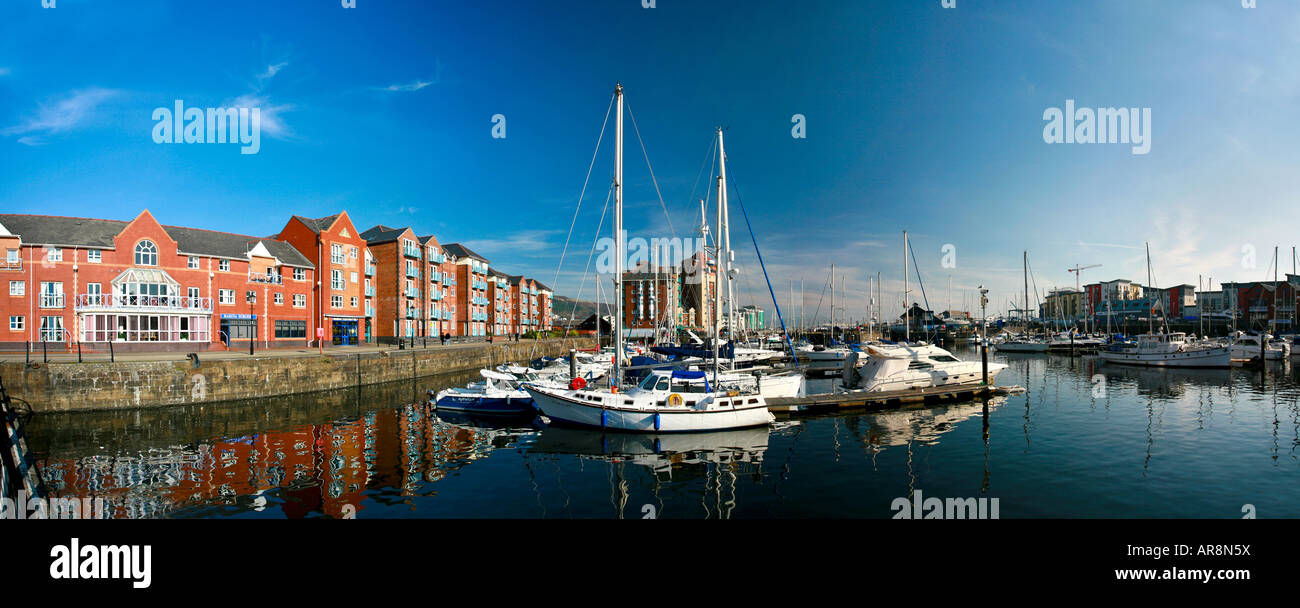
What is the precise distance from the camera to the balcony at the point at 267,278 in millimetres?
49531

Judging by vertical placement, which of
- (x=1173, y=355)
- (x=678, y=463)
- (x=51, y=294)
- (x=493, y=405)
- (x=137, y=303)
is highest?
(x=51, y=294)

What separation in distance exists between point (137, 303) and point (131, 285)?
161 centimetres

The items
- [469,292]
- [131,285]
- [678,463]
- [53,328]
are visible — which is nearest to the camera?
[678,463]

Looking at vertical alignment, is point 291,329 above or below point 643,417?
above

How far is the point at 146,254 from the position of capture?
4312cm

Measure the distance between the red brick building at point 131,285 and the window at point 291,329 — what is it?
33.2 inches

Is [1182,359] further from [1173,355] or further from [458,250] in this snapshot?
[458,250]

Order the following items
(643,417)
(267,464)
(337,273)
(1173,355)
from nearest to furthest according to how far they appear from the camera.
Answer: (267,464), (643,417), (1173,355), (337,273)

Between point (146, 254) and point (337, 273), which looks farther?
point (337, 273)

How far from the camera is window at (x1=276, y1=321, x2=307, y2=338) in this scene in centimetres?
5198

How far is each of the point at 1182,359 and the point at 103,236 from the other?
322ft

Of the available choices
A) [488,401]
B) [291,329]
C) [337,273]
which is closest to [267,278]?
[291,329]

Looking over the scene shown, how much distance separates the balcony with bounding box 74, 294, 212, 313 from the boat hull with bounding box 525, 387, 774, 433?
4013cm
